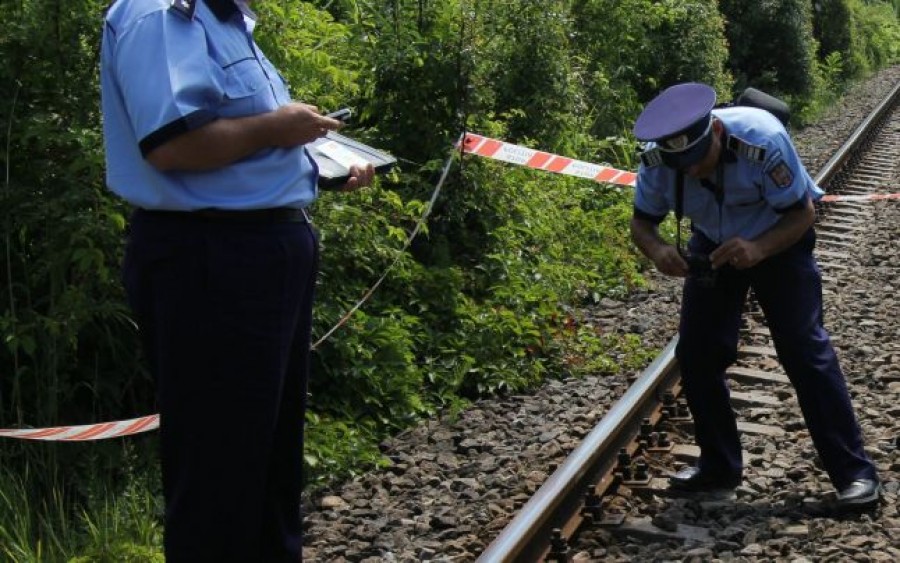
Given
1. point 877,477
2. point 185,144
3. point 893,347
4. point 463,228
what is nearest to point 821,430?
point 877,477

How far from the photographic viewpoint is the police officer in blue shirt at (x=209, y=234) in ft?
10.4

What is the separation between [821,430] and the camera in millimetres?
5152

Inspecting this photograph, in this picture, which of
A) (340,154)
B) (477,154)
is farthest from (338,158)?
(477,154)

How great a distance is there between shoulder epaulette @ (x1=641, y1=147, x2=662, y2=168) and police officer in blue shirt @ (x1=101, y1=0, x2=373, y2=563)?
1822 mm

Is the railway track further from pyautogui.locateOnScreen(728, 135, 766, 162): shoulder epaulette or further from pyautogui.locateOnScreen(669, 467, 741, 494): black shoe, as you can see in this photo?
pyautogui.locateOnScreen(728, 135, 766, 162): shoulder epaulette

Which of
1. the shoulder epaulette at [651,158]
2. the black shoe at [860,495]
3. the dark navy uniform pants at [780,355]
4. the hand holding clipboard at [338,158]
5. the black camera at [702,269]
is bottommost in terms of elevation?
the black shoe at [860,495]

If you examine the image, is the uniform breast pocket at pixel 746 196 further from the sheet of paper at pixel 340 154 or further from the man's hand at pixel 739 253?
the sheet of paper at pixel 340 154

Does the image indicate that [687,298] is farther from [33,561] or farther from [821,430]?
[33,561]

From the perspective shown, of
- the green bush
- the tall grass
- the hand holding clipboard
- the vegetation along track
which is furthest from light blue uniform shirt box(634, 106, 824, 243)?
the green bush

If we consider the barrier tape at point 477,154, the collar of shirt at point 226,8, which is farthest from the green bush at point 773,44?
the collar of shirt at point 226,8

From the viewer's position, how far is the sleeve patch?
494 cm

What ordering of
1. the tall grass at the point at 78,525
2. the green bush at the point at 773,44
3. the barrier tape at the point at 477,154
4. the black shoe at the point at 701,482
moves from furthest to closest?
1. the green bush at the point at 773,44
2. the black shoe at the point at 701,482
3. the barrier tape at the point at 477,154
4. the tall grass at the point at 78,525

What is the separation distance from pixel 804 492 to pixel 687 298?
895 mm

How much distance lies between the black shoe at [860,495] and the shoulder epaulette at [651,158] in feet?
4.66
